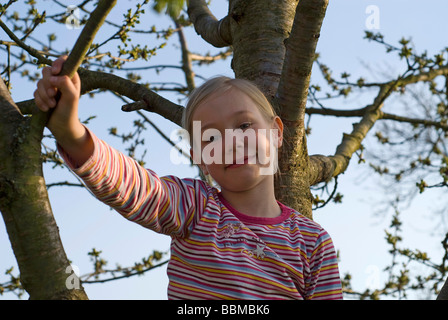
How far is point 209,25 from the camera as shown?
132 inches

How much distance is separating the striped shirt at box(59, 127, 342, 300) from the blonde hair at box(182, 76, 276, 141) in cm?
26

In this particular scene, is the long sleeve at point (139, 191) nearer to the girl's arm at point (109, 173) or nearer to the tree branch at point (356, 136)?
the girl's arm at point (109, 173)

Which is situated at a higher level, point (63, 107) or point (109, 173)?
point (63, 107)

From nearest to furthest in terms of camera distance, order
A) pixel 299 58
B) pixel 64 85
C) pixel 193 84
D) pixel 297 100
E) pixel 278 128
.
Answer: pixel 64 85 < pixel 278 128 < pixel 299 58 < pixel 297 100 < pixel 193 84

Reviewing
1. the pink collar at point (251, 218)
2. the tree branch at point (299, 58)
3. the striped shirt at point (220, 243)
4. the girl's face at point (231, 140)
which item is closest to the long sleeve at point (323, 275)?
the striped shirt at point (220, 243)

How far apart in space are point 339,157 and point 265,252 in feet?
5.65

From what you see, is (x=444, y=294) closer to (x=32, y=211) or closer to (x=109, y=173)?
(x=109, y=173)

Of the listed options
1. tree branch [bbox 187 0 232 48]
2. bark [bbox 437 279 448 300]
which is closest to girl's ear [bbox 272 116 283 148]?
bark [bbox 437 279 448 300]

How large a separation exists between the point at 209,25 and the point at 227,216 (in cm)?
188

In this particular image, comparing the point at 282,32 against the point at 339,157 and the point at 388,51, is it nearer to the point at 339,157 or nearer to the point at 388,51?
the point at 339,157

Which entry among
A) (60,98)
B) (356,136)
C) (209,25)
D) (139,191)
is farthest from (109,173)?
(356,136)

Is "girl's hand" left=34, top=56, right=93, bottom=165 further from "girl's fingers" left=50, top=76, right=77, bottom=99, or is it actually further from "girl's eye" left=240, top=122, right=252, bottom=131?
"girl's eye" left=240, top=122, right=252, bottom=131

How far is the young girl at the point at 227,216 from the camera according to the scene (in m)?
1.55
